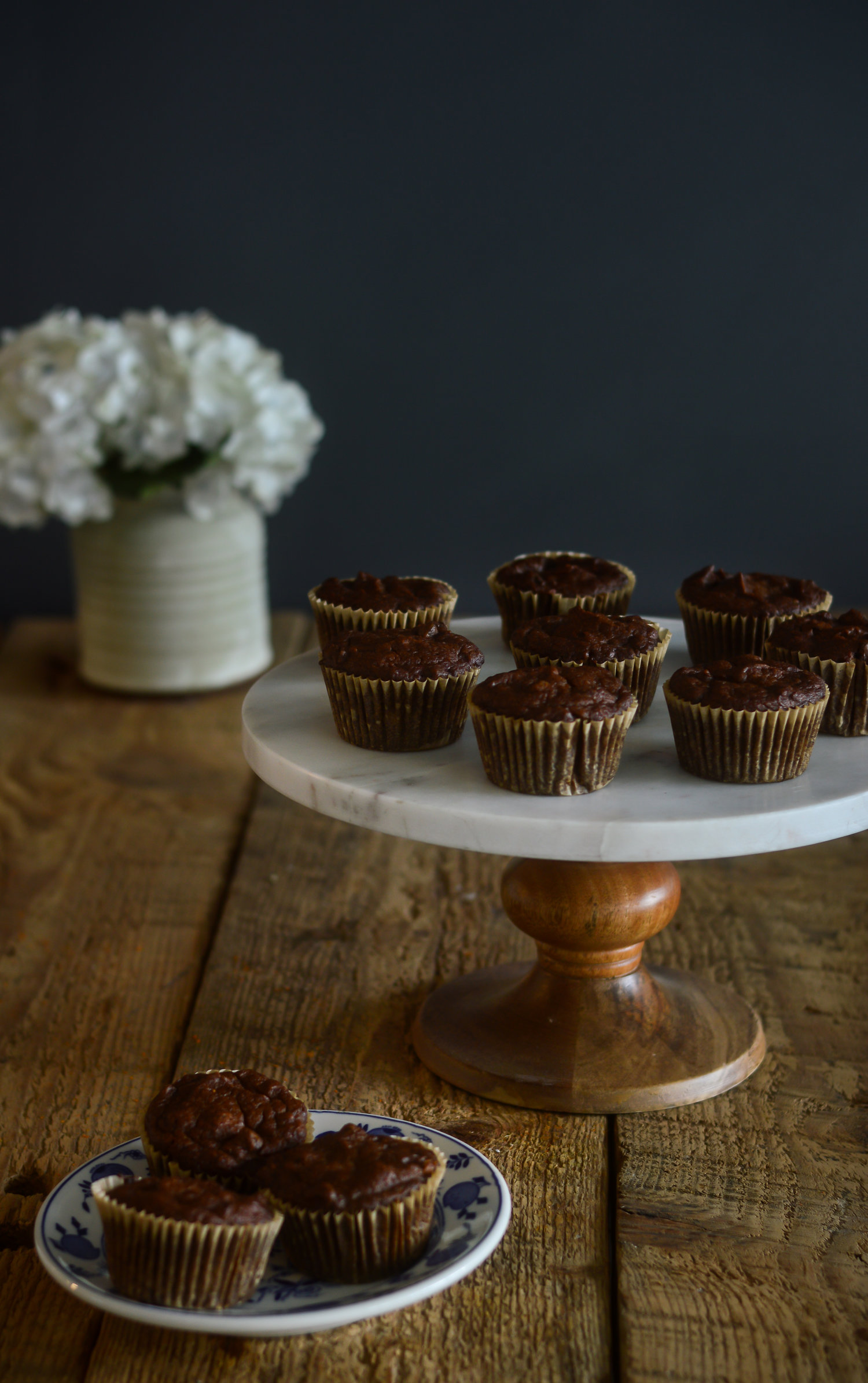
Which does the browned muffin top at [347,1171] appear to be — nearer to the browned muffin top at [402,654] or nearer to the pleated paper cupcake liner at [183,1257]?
the pleated paper cupcake liner at [183,1257]

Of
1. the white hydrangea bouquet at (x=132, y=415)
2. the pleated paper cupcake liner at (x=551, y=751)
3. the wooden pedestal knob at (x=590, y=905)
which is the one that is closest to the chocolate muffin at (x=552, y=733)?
the pleated paper cupcake liner at (x=551, y=751)

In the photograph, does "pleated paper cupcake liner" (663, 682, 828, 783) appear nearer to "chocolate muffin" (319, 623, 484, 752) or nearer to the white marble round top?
the white marble round top

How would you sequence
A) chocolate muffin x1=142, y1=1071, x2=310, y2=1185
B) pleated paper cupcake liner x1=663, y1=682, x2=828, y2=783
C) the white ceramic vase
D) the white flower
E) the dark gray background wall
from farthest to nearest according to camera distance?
1. the dark gray background wall
2. the white ceramic vase
3. the white flower
4. pleated paper cupcake liner x1=663, y1=682, x2=828, y2=783
5. chocolate muffin x1=142, y1=1071, x2=310, y2=1185

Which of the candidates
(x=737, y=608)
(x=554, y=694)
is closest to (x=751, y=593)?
(x=737, y=608)

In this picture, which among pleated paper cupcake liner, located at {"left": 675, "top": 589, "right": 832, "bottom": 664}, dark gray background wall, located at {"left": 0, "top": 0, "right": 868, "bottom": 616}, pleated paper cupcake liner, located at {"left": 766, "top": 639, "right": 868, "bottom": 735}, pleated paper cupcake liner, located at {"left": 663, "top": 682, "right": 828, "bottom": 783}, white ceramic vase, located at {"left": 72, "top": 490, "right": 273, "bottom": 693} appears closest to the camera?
pleated paper cupcake liner, located at {"left": 663, "top": 682, "right": 828, "bottom": 783}

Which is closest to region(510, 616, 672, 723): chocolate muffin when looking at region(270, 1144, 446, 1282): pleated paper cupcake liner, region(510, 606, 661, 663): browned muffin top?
region(510, 606, 661, 663): browned muffin top

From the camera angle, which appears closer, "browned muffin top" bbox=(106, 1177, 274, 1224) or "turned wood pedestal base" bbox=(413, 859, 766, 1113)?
"browned muffin top" bbox=(106, 1177, 274, 1224)

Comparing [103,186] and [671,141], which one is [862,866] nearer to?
[671,141]

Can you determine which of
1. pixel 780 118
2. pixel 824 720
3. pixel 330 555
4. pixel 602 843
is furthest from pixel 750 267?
pixel 602 843
